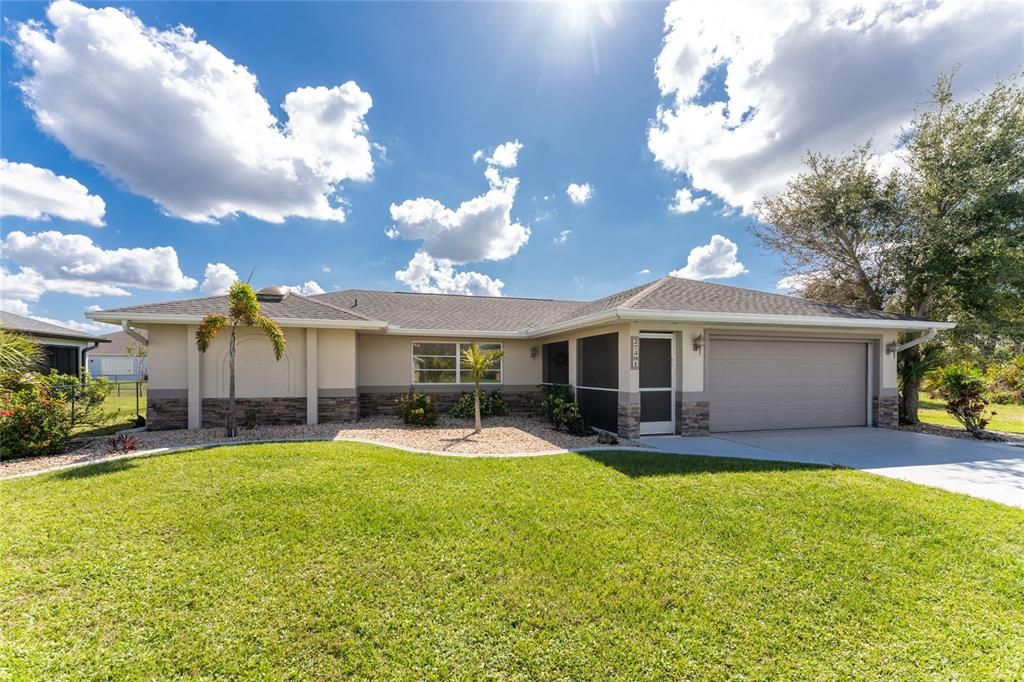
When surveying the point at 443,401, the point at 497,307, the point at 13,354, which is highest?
the point at 497,307

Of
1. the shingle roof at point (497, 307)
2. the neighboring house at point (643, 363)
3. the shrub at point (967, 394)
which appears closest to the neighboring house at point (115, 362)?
the shingle roof at point (497, 307)

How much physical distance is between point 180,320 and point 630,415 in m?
11.4

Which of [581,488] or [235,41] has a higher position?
[235,41]

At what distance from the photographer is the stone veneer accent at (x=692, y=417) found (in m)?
9.62

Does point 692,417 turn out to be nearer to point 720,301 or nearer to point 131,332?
point 720,301

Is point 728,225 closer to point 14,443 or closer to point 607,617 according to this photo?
point 607,617

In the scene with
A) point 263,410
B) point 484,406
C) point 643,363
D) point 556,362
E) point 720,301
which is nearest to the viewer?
point 643,363

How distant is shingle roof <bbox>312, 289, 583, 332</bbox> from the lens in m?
13.4

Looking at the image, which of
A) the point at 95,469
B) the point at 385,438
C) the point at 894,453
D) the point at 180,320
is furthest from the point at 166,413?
the point at 894,453

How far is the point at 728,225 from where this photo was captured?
1683 centimetres

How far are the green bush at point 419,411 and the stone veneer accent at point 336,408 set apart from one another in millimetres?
1415

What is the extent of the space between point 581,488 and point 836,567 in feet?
9.61

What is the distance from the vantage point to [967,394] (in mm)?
10023

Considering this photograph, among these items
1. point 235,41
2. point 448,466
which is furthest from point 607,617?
point 235,41
